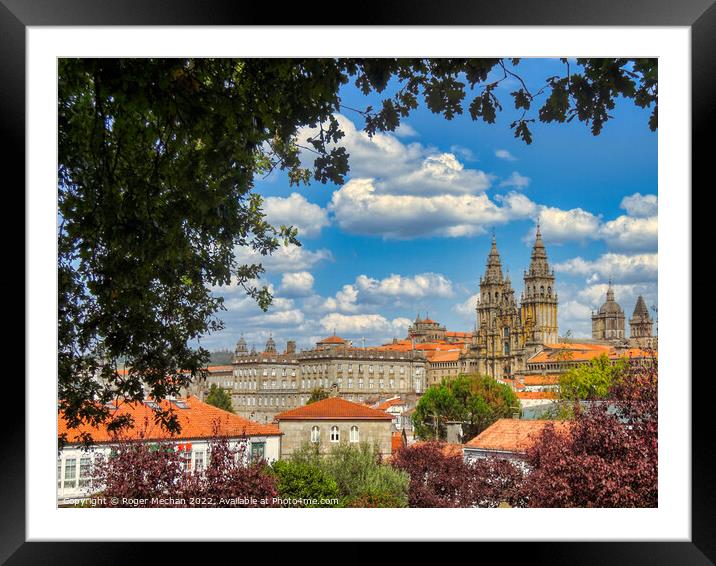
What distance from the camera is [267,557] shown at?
7.41ft

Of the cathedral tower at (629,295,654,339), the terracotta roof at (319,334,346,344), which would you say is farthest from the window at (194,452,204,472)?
the cathedral tower at (629,295,654,339)

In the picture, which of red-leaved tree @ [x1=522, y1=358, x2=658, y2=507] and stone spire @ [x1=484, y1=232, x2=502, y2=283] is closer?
red-leaved tree @ [x1=522, y1=358, x2=658, y2=507]

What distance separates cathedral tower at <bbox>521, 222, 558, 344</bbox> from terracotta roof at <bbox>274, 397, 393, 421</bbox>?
114cm

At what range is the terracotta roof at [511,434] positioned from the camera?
4.50 meters

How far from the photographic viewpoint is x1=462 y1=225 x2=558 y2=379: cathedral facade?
14.1ft

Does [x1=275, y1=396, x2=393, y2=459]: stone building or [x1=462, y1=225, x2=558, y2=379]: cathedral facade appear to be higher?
[x1=462, y1=225, x2=558, y2=379]: cathedral facade

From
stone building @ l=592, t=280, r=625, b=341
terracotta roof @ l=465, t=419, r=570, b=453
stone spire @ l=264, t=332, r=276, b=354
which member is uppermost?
stone building @ l=592, t=280, r=625, b=341

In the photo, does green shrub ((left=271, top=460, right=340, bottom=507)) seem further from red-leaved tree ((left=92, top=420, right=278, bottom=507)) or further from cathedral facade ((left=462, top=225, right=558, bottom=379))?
cathedral facade ((left=462, top=225, right=558, bottom=379))

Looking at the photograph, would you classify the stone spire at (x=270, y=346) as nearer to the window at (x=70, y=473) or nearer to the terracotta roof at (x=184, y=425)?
the terracotta roof at (x=184, y=425)

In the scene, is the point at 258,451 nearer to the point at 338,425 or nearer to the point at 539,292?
the point at 338,425

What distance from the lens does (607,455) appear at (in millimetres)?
3963

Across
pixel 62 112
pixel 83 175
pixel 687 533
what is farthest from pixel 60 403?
pixel 687 533
